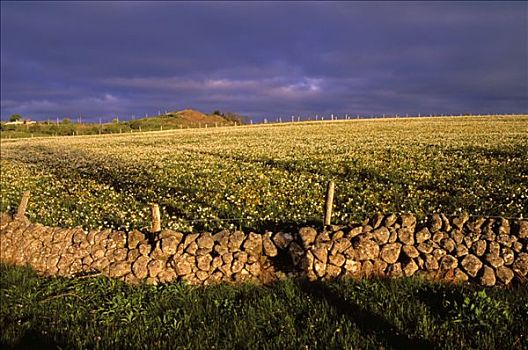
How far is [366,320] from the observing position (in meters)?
7.85

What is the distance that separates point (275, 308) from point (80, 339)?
3.58m

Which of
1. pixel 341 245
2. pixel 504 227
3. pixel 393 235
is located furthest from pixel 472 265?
pixel 341 245

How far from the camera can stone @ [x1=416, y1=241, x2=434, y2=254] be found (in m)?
9.45

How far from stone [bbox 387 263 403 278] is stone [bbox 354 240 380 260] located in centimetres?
39

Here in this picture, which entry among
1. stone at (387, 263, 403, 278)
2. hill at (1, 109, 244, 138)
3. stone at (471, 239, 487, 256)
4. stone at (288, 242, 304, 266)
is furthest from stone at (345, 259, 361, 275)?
hill at (1, 109, 244, 138)

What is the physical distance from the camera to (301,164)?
24.9 meters

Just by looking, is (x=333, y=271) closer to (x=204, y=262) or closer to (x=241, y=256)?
(x=241, y=256)

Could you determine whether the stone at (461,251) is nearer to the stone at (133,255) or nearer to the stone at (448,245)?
the stone at (448,245)

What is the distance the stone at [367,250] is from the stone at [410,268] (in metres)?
0.65

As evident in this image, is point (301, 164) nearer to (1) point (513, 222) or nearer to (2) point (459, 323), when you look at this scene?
(1) point (513, 222)

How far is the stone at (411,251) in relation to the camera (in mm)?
9508

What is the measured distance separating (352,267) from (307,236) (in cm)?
118

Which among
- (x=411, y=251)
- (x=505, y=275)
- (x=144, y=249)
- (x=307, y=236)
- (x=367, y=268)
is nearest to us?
(x=505, y=275)

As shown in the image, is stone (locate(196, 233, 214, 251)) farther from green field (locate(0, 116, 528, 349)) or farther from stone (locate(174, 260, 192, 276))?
green field (locate(0, 116, 528, 349))
